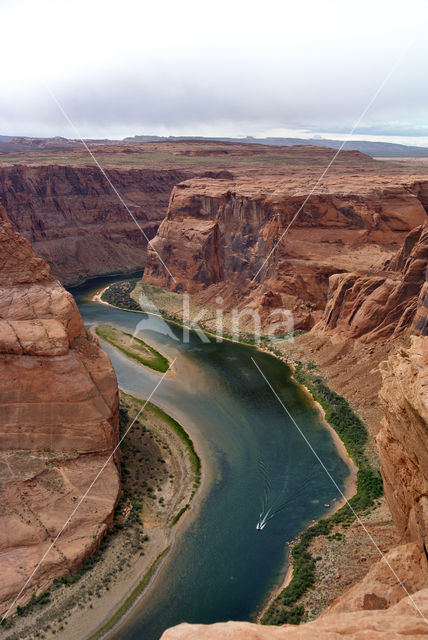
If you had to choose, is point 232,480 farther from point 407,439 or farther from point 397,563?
point 407,439

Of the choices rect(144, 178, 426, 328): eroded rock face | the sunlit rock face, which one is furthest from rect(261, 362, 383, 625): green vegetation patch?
rect(144, 178, 426, 328): eroded rock face

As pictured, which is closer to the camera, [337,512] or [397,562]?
[397,562]

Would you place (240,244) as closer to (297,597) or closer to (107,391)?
(107,391)

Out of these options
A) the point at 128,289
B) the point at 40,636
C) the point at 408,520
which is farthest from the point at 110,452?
the point at 128,289

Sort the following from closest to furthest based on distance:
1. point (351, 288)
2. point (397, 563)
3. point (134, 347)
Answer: point (397, 563)
point (351, 288)
point (134, 347)

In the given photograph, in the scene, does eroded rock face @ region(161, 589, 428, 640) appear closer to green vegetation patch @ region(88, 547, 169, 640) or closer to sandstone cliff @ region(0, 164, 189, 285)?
green vegetation patch @ region(88, 547, 169, 640)

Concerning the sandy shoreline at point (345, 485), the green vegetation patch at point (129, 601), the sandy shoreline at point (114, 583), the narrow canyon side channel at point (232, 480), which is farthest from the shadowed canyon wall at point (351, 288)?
the sandy shoreline at point (114, 583)

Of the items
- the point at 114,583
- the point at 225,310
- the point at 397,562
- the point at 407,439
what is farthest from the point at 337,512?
the point at 225,310

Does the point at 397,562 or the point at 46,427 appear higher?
the point at 397,562
